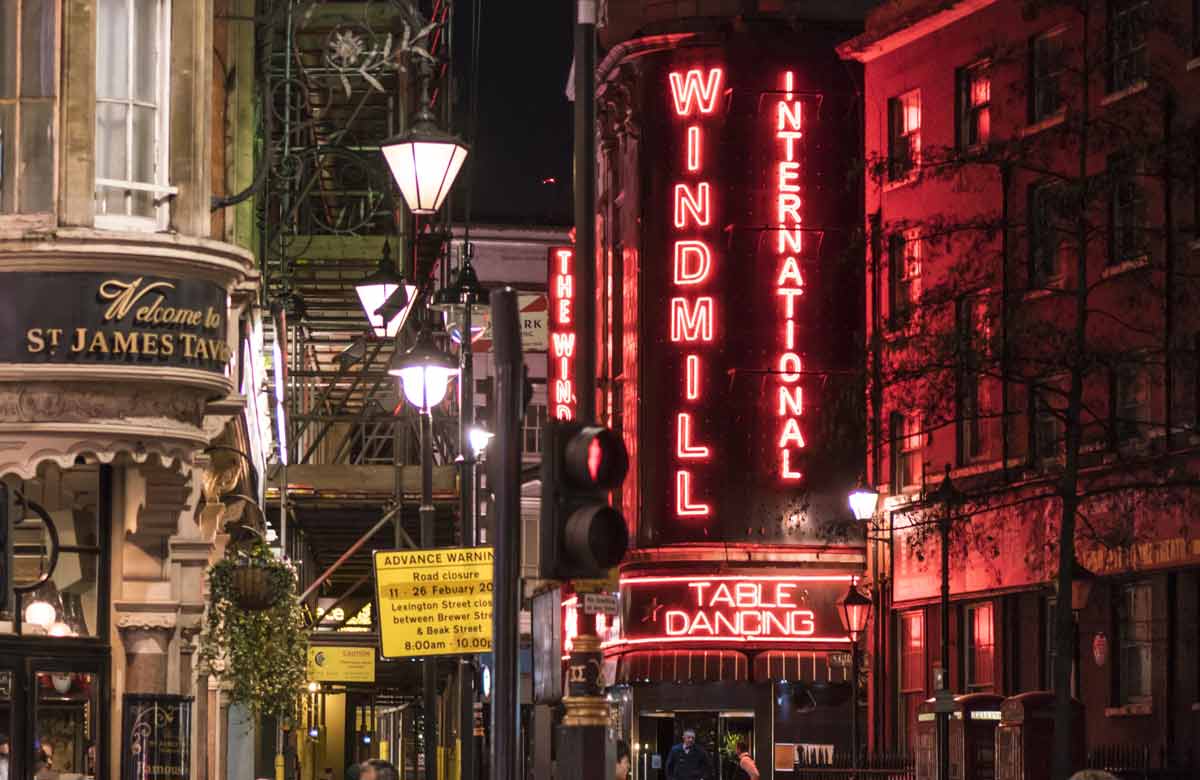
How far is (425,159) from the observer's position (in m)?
17.5

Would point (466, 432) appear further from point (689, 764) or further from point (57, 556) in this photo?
Answer: point (689, 764)

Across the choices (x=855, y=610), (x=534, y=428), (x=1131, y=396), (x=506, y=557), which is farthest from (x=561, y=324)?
(x=506, y=557)

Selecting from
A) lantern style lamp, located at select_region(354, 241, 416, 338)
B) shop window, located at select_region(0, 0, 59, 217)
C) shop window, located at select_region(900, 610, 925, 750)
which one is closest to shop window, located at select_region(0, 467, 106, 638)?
shop window, located at select_region(0, 0, 59, 217)

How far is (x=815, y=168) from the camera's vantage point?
56250 millimetres

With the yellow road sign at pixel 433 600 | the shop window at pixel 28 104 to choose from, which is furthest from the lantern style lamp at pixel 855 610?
the shop window at pixel 28 104

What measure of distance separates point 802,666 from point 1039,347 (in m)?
22.8

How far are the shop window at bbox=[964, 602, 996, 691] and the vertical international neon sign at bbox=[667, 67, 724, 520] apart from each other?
12.4 meters

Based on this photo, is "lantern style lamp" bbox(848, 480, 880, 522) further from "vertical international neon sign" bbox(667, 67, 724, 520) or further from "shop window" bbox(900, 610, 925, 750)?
"vertical international neon sign" bbox(667, 67, 724, 520)

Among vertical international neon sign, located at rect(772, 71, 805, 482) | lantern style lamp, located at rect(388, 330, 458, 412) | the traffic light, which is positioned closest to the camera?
the traffic light

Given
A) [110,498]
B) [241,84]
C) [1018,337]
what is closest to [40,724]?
[110,498]

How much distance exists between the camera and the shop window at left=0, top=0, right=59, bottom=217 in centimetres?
1745

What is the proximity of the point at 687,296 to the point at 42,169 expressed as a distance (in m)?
39.6

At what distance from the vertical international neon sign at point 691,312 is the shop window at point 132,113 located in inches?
1500

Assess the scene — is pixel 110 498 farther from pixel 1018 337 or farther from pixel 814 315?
pixel 814 315
